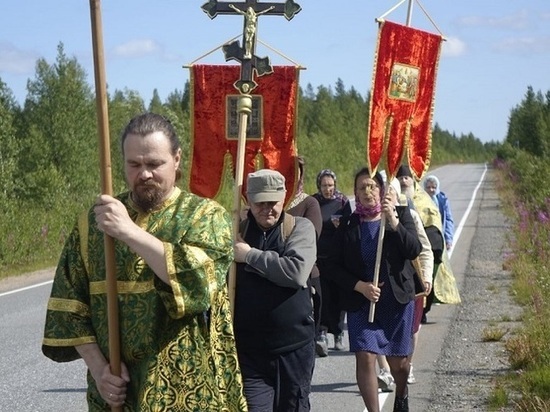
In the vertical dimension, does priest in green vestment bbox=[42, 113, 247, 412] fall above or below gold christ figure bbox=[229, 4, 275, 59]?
below

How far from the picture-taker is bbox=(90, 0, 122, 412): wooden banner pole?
3.21m

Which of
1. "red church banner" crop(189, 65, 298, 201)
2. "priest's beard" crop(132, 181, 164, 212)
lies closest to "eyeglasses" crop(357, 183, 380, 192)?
"red church banner" crop(189, 65, 298, 201)

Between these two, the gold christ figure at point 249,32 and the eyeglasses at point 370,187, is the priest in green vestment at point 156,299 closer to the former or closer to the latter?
the gold christ figure at point 249,32

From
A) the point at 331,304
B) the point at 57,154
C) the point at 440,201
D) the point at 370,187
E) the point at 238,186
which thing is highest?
the point at 238,186

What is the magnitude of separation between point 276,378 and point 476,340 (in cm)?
535

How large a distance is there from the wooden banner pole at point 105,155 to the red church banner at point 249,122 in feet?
9.80

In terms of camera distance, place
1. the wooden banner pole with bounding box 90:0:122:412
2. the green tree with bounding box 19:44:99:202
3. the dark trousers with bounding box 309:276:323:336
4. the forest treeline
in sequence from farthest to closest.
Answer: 1. the green tree with bounding box 19:44:99:202
2. the forest treeline
3. the dark trousers with bounding box 309:276:323:336
4. the wooden banner pole with bounding box 90:0:122:412

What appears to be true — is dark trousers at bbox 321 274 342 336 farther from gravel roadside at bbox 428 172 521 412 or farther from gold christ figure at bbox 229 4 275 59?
gold christ figure at bbox 229 4 275 59

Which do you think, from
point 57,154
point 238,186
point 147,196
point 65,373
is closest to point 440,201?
point 65,373

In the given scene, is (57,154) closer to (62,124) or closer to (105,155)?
(62,124)

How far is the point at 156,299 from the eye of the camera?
3.34 meters

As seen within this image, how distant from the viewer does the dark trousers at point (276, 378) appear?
4.82 meters

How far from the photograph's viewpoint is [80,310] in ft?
11.3

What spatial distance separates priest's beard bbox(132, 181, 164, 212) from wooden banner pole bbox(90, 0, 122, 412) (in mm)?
129
